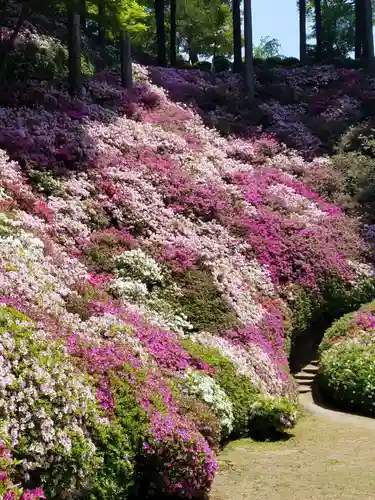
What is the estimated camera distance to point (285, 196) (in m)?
21.9

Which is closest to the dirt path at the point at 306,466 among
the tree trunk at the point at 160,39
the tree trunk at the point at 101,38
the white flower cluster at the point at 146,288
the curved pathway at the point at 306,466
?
the curved pathway at the point at 306,466

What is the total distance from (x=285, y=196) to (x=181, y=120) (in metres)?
5.61

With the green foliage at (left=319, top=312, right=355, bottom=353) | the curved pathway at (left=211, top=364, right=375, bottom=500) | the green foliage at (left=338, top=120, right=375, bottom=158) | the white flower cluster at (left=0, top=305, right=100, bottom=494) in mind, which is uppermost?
the green foliage at (left=338, top=120, right=375, bottom=158)

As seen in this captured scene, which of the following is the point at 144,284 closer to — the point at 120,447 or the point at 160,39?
the point at 120,447

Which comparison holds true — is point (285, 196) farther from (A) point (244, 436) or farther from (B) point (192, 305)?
(A) point (244, 436)

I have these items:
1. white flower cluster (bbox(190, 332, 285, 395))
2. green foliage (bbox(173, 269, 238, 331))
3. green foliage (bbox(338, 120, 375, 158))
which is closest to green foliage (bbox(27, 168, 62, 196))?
green foliage (bbox(173, 269, 238, 331))

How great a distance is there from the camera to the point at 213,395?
33.6ft

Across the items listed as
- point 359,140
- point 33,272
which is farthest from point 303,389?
point 359,140

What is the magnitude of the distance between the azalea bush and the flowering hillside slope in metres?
0.99

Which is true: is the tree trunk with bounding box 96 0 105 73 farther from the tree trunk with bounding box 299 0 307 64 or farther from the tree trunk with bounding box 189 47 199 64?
the tree trunk with bounding box 189 47 199 64

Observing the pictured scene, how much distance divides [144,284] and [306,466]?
18.1ft

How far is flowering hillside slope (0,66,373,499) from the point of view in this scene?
6.91 metres

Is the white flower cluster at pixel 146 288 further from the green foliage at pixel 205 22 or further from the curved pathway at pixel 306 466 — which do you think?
the green foliage at pixel 205 22

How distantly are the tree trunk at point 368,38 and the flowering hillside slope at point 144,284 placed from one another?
12.2m
